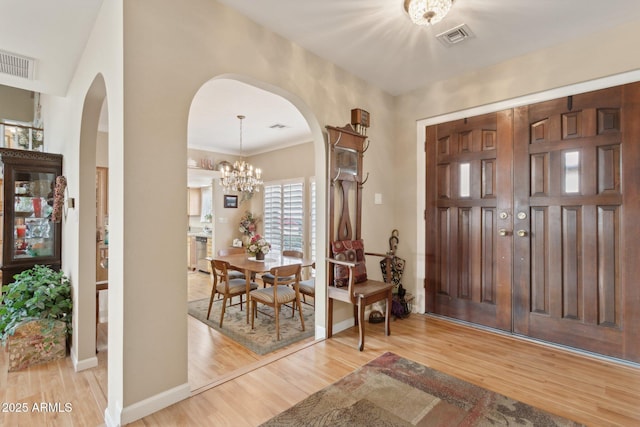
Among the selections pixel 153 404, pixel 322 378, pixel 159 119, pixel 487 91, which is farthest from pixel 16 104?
pixel 487 91

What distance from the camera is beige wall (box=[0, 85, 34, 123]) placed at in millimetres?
4746

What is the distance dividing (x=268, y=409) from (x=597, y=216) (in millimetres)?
3033

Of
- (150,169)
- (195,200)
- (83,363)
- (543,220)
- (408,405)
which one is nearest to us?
(150,169)

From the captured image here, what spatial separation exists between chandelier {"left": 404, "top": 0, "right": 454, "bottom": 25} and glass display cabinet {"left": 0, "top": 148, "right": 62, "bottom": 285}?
12.7ft

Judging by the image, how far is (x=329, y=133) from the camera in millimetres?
2982

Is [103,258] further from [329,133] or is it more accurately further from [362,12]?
[362,12]

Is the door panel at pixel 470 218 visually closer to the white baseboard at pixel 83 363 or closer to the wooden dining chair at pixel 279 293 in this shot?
the wooden dining chair at pixel 279 293

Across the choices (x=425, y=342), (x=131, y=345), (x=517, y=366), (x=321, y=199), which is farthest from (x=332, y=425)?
(x=321, y=199)

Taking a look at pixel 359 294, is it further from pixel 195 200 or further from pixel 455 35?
pixel 195 200

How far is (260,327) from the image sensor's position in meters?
3.45

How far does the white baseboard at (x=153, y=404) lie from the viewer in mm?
1755

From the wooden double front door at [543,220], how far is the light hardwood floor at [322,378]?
33cm

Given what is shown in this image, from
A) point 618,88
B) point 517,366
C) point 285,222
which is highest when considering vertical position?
point 618,88

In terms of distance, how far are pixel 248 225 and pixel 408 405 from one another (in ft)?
17.6
